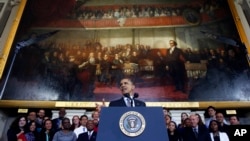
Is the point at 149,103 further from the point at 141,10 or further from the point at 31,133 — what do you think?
the point at 141,10

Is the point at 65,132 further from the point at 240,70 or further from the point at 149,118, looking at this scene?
the point at 240,70

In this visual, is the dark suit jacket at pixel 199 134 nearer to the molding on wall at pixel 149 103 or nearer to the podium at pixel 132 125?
the molding on wall at pixel 149 103

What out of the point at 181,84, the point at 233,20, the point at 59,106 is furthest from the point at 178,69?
the point at 59,106

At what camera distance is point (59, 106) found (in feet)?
22.3

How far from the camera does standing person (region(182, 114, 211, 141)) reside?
4.79 m

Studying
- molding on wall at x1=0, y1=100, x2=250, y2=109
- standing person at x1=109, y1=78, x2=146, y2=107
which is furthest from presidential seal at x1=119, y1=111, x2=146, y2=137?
molding on wall at x1=0, y1=100, x2=250, y2=109

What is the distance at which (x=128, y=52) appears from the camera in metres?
7.81

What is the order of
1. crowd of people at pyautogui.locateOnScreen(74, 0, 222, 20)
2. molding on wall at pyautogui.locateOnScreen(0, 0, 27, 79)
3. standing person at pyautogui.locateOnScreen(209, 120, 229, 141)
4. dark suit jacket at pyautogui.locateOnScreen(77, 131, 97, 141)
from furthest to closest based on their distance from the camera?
crowd of people at pyautogui.locateOnScreen(74, 0, 222, 20)
molding on wall at pyautogui.locateOnScreen(0, 0, 27, 79)
dark suit jacket at pyautogui.locateOnScreen(77, 131, 97, 141)
standing person at pyautogui.locateOnScreen(209, 120, 229, 141)

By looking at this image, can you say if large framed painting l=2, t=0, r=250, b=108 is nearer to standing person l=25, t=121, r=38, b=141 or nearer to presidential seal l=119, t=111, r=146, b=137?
standing person l=25, t=121, r=38, b=141

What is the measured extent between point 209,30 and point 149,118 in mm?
6525

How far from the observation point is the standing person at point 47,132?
5.46m

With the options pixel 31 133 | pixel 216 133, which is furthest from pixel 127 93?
pixel 31 133

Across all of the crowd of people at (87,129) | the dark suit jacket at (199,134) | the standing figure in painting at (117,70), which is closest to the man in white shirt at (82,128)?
the crowd of people at (87,129)

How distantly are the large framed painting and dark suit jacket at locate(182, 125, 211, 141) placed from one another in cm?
174
